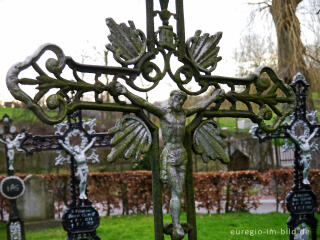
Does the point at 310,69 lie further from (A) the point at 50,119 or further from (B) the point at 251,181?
(A) the point at 50,119

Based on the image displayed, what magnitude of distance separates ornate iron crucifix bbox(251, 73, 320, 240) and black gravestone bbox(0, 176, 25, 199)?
19.0 feet

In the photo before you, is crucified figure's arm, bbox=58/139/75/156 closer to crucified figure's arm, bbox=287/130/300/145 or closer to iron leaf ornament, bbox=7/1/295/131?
crucified figure's arm, bbox=287/130/300/145

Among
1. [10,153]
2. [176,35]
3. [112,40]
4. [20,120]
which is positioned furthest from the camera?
Answer: [20,120]

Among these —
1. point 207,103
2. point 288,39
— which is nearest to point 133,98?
point 207,103

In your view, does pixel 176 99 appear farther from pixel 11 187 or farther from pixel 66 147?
pixel 11 187

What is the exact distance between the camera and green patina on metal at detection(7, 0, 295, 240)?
8.18 feet

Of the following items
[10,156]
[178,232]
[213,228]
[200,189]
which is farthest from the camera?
[200,189]

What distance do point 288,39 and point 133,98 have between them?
370 inches

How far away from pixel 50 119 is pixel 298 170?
6.48 meters

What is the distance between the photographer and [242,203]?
13.3 m

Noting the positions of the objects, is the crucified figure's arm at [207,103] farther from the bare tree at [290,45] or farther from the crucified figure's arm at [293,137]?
the bare tree at [290,45]

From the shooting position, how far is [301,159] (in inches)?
309

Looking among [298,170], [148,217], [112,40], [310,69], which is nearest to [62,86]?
[112,40]

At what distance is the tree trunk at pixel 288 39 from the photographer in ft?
35.6
